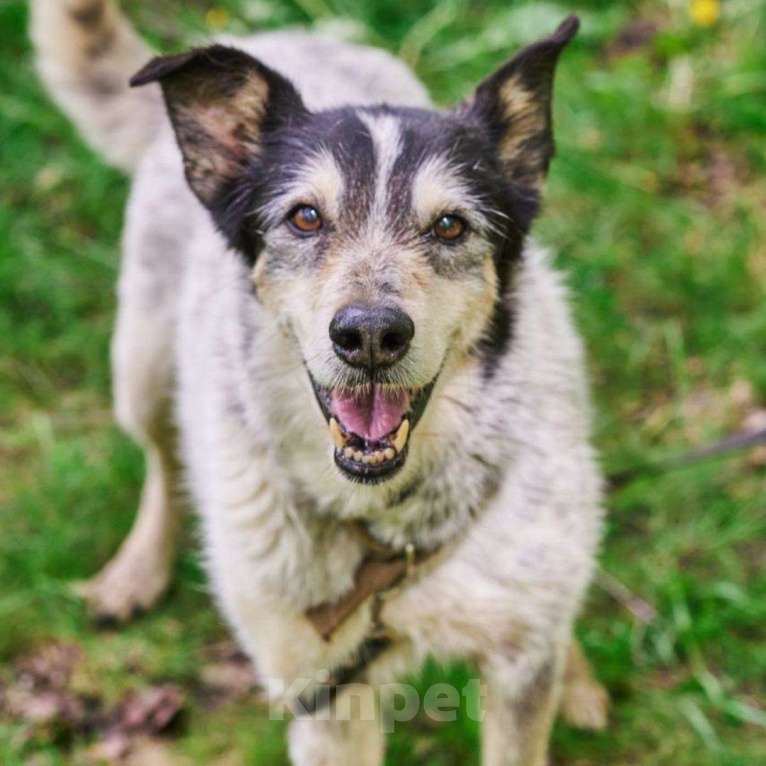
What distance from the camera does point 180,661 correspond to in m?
4.29

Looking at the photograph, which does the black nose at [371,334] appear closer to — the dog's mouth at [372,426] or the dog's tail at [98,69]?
the dog's mouth at [372,426]

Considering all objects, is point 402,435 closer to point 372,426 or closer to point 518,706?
point 372,426

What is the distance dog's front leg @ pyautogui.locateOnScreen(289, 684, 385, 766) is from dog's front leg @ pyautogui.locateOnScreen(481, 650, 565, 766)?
338 millimetres

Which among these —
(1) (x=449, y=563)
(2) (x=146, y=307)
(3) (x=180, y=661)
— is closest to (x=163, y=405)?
(2) (x=146, y=307)

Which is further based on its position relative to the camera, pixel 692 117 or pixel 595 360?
pixel 692 117

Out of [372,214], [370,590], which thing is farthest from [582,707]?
[372,214]

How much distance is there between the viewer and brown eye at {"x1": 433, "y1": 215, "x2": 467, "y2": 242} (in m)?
2.96

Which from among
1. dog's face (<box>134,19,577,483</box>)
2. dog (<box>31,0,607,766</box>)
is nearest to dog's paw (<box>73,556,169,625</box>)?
dog (<box>31,0,607,766</box>)

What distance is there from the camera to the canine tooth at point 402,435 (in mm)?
2852

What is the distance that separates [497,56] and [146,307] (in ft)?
8.20

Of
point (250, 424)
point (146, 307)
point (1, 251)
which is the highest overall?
point (250, 424)

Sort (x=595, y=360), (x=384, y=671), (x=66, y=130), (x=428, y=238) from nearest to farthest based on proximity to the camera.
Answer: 1. (x=428, y=238)
2. (x=384, y=671)
3. (x=595, y=360)
4. (x=66, y=130)

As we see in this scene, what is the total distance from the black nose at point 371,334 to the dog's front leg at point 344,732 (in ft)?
3.95

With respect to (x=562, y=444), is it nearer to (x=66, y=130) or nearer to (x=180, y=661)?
(x=180, y=661)
